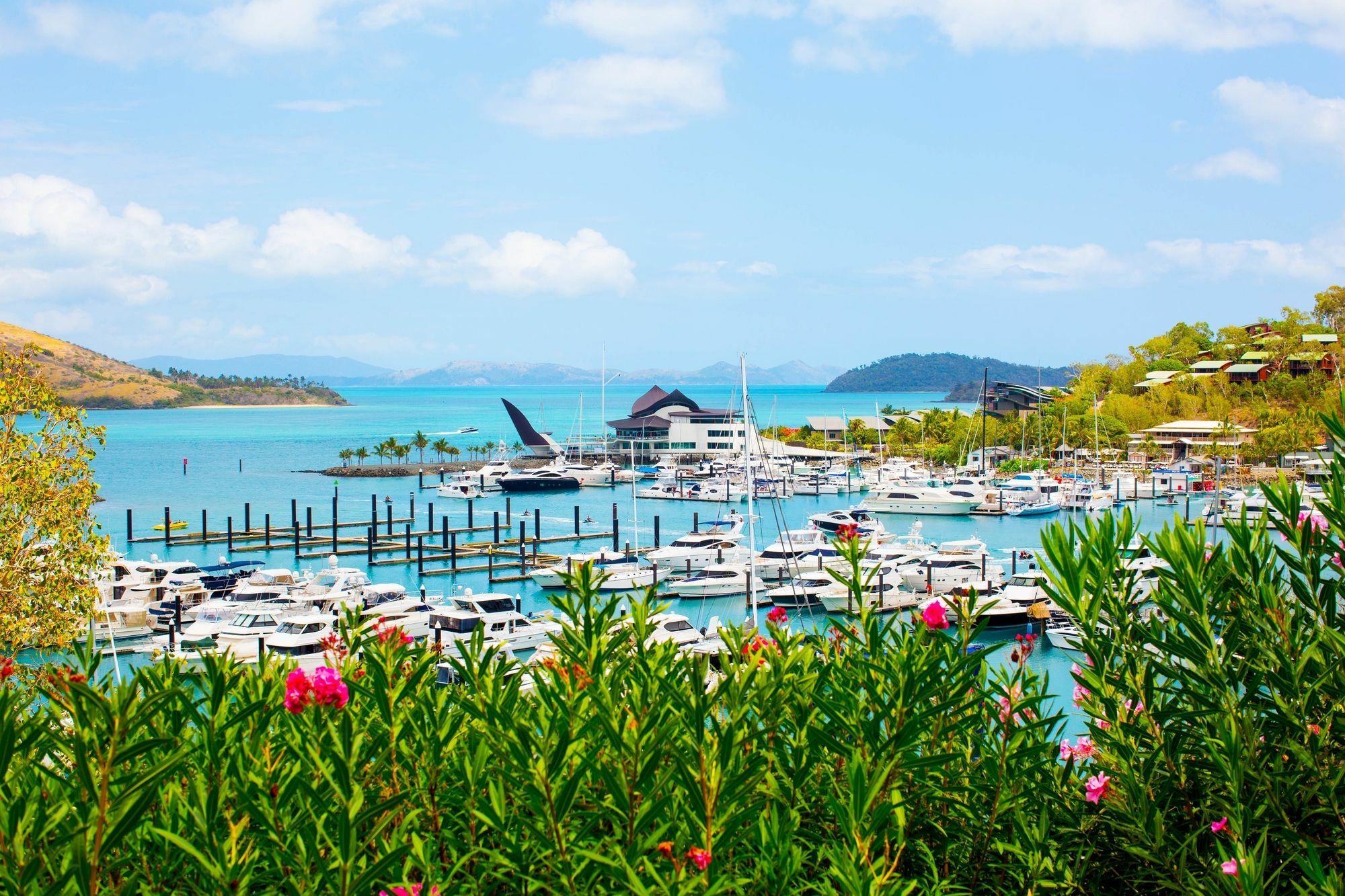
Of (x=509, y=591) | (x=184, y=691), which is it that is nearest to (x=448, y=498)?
(x=509, y=591)

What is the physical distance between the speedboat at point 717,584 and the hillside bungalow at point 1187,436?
156ft

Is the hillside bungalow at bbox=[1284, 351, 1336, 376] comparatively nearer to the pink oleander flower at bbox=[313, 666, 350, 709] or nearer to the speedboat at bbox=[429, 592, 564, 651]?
the speedboat at bbox=[429, 592, 564, 651]

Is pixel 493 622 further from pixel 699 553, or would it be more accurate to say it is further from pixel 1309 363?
pixel 1309 363

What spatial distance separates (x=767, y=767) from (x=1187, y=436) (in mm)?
81094

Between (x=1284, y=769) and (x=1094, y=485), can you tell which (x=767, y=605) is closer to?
(x=1284, y=769)

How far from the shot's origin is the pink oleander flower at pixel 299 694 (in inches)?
149

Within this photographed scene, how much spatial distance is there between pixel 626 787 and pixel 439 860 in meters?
0.86

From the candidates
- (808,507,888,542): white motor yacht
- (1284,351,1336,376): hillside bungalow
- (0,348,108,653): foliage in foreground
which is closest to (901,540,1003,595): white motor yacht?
(808,507,888,542): white motor yacht

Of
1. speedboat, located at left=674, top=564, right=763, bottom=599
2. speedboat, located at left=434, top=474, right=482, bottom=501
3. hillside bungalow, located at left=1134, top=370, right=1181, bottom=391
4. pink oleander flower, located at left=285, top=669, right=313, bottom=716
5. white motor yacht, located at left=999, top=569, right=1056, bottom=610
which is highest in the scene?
hillside bungalow, located at left=1134, top=370, right=1181, bottom=391

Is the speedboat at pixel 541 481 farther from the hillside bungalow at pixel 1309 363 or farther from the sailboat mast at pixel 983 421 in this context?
the hillside bungalow at pixel 1309 363

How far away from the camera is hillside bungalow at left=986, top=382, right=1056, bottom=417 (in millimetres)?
89938

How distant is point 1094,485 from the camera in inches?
2359

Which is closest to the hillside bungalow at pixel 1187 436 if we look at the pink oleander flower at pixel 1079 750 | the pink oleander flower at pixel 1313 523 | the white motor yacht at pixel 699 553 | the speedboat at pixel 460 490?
the white motor yacht at pixel 699 553

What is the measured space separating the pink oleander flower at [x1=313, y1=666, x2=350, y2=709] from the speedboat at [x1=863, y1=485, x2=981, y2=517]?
55.7 metres
